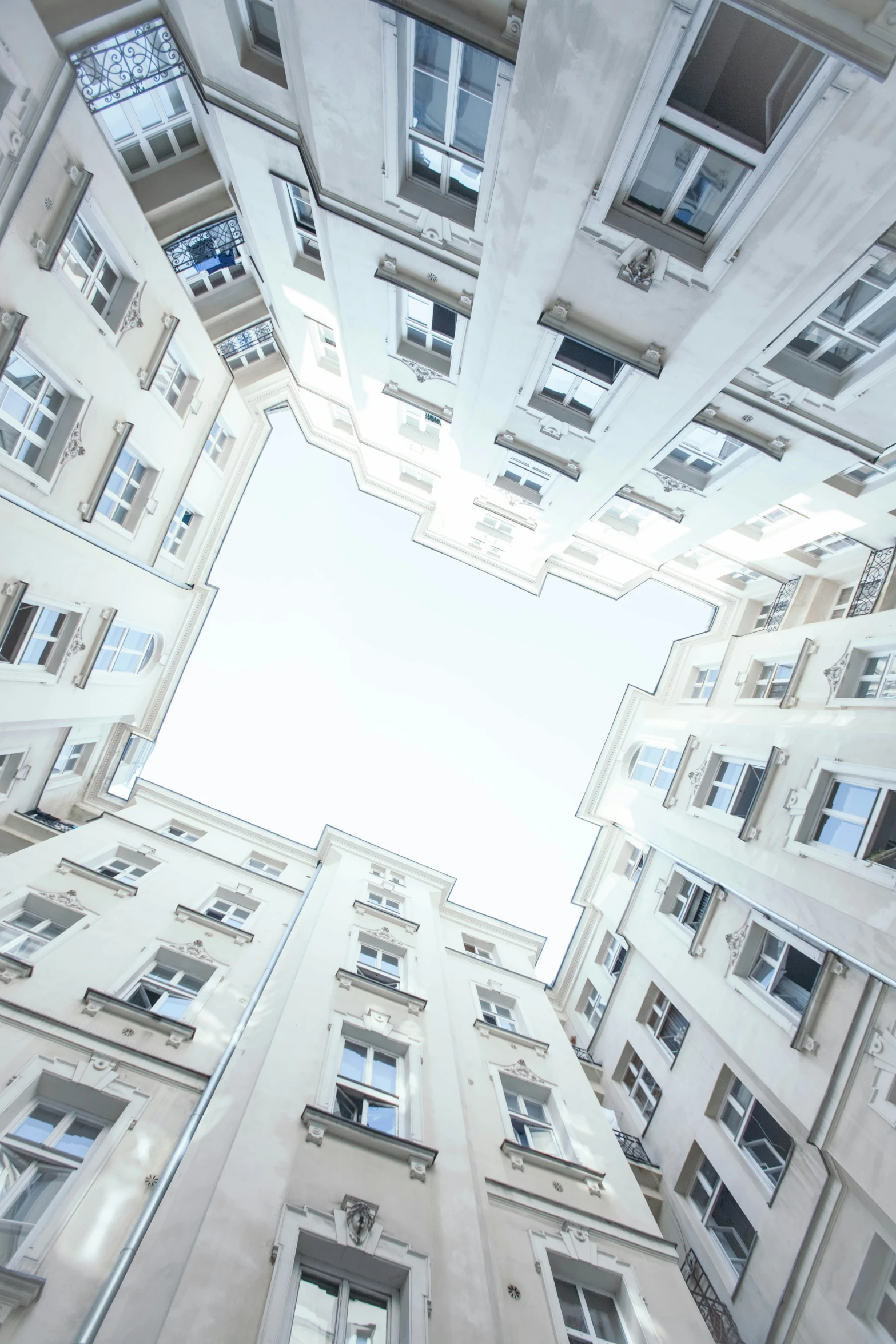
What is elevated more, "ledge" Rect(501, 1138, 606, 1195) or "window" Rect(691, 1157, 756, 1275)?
"ledge" Rect(501, 1138, 606, 1195)

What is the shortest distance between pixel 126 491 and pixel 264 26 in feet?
35.6

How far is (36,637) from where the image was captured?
1645cm

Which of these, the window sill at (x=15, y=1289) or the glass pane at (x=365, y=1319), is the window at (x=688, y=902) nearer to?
the glass pane at (x=365, y=1319)

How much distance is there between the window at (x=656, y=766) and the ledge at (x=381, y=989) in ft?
40.1

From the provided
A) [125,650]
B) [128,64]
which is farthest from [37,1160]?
[128,64]

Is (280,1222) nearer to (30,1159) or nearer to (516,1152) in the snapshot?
(30,1159)

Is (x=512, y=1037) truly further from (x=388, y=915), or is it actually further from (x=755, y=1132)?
(x=755, y=1132)

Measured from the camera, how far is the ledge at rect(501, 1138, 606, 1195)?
13406mm

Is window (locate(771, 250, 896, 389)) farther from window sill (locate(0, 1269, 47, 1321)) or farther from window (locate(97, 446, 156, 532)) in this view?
window sill (locate(0, 1269, 47, 1321))

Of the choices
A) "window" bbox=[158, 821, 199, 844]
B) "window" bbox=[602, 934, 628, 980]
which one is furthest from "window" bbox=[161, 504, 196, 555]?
"window" bbox=[602, 934, 628, 980]

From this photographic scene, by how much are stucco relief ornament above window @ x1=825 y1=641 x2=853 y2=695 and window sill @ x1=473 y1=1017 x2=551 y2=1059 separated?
39.2 feet

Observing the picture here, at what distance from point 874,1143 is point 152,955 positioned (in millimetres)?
15049

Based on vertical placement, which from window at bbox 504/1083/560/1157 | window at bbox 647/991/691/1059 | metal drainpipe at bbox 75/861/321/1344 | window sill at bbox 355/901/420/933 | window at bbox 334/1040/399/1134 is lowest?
window at bbox 504/1083/560/1157

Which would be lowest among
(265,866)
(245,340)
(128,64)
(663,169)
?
(265,866)
